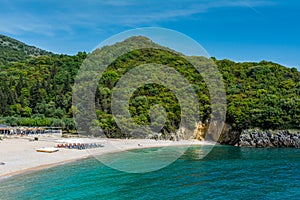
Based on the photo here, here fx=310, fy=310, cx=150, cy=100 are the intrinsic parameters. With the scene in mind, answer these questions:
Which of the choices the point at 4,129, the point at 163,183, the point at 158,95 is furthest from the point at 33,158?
the point at 158,95

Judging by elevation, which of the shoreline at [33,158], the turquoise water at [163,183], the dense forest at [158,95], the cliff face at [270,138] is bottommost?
the turquoise water at [163,183]

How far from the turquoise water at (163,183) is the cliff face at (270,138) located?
A: 19121 millimetres

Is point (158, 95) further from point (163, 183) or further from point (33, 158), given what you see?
point (163, 183)

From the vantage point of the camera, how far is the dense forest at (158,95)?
167ft

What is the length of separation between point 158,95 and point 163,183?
126 ft

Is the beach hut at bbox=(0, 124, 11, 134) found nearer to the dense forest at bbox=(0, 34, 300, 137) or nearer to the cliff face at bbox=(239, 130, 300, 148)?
the dense forest at bbox=(0, 34, 300, 137)

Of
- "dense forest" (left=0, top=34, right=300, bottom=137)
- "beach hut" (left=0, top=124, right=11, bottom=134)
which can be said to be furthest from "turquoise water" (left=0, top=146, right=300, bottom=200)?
"beach hut" (left=0, top=124, right=11, bottom=134)

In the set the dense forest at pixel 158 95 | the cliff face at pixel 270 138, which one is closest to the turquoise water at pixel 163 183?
the cliff face at pixel 270 138

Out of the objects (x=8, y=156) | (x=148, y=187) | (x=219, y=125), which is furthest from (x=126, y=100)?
(x=148, y=187)

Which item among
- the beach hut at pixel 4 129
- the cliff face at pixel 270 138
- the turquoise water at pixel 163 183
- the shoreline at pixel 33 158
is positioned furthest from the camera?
the beach hut at pixel 4 129

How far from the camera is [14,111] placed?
6347 cm

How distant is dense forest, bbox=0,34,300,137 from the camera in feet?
167

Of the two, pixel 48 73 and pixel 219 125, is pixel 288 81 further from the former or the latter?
pixel 48 73

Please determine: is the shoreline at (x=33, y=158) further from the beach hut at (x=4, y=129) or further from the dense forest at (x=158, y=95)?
the dense forest at (x=158, y=95)
